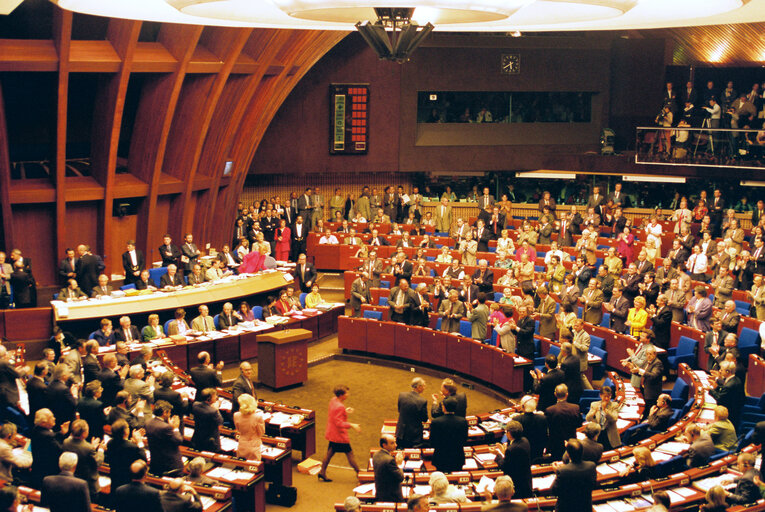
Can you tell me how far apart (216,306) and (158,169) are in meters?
3.36

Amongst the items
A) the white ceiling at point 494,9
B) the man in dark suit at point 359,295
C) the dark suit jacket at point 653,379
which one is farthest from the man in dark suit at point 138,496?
the man in dark suit at point 359,295

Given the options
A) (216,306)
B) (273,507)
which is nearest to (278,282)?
(216,306)

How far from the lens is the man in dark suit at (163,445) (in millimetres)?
7523

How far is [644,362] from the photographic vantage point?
10422mm

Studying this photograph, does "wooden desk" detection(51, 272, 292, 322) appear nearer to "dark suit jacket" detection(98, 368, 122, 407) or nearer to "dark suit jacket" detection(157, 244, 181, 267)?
"dark suit jacket" detection(157, 244, 181, 267)

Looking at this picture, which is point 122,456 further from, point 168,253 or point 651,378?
point 168,253

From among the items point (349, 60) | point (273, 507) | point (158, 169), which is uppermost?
point (349, 60)

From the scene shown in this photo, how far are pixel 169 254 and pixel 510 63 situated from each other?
12.7 m

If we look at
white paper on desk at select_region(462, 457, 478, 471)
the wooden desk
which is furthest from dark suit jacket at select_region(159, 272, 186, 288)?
white paper on desk at select_region(462, 457, 478, 471)

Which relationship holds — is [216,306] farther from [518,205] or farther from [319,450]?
[518,205]

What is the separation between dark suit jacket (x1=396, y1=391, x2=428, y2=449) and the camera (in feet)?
27.8

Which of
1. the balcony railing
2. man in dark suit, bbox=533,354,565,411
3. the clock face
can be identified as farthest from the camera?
the clock face

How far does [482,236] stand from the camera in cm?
1772

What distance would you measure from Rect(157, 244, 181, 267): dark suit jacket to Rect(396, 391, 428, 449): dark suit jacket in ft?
28.8
